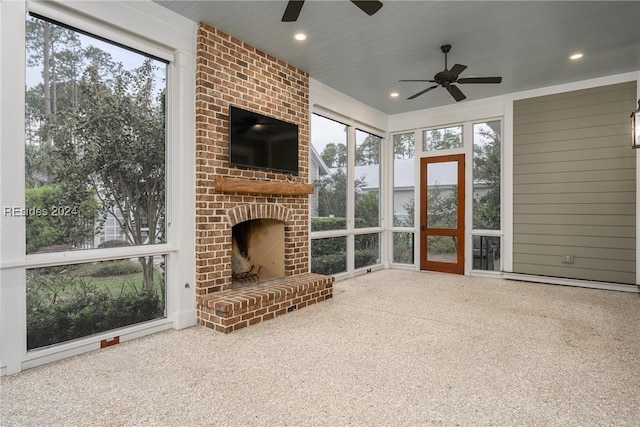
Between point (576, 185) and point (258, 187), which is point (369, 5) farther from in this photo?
point (576, 185)

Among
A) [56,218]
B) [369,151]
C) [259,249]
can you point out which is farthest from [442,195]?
[56,218]

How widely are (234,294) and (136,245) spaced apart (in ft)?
3.38

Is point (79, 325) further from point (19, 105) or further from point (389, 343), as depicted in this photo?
point (389, 343)

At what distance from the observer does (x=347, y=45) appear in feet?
12.7

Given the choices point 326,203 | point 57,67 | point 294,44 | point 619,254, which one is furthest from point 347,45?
point 619,254

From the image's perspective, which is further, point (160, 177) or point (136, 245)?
point (160, 177)

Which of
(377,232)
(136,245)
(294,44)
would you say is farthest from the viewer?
(377,232)

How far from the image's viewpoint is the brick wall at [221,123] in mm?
3389

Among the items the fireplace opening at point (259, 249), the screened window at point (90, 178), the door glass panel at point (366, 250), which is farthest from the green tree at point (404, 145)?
the screened window at point (90, 178)

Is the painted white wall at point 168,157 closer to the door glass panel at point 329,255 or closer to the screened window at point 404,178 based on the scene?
the door glass panel at point 329,255

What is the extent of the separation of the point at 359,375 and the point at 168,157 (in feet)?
8.50

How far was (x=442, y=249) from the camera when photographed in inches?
242

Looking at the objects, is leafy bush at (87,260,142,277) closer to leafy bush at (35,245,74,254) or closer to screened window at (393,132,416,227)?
leafy bush at (35,245,74,254)

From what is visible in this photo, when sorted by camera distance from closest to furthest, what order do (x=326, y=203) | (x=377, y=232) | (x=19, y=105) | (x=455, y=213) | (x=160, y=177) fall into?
(x=19, y=105) < (x=160, y=177) < (x=326, y=203) < (x=455, y=213) < (x=377, y=232)
